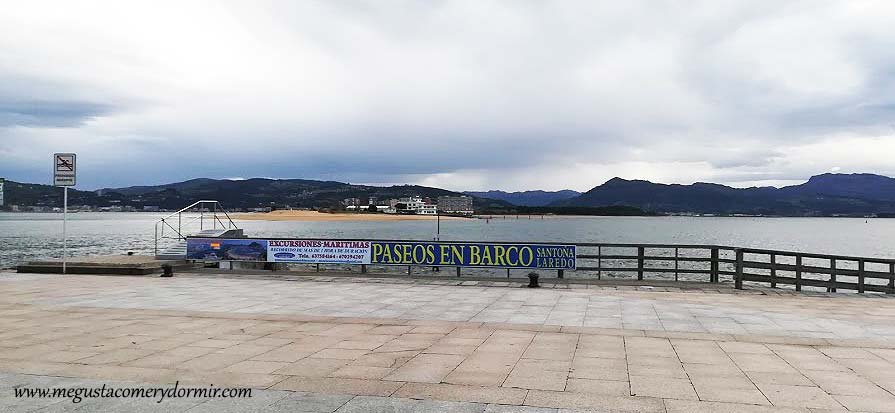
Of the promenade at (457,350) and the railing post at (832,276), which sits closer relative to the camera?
the promenade at (457,350)

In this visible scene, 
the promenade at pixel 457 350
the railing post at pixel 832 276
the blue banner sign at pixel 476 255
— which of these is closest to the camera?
the promenade at pixel 457 350

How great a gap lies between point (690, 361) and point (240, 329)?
306 inches

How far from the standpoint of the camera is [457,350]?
30.3 ft

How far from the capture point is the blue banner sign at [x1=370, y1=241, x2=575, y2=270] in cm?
2045

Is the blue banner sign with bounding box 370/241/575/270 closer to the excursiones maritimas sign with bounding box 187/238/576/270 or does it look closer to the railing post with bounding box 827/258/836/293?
the excursiones maritimas sign with bounding box 187/238/576/270

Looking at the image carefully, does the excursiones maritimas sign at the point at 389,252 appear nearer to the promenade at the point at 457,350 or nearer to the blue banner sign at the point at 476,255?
the blue banner sign at the point at 476,255

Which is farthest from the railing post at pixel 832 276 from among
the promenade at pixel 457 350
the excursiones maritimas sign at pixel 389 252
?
the excursiones maritimas sign at pixel 389 252

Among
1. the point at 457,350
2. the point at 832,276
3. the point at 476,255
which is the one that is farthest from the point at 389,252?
the point at 832,276

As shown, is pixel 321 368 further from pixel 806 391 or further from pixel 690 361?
pixel 806 391

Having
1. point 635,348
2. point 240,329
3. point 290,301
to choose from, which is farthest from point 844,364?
point 290,301

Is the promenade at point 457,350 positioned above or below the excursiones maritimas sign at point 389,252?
below

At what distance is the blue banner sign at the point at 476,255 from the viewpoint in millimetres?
20453

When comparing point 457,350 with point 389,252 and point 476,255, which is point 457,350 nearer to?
point 476,255

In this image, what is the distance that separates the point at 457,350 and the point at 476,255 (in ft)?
38.0
